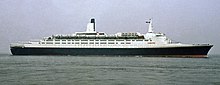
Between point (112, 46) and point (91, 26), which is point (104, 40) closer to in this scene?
point (112, 46)

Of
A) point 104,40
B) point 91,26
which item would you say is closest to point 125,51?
point 104,40

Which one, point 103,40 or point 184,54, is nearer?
point 184,54

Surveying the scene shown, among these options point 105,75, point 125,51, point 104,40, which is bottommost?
point 105,75

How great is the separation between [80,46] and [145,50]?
13.0 metres

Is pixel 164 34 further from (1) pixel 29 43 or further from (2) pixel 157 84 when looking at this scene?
(2) pixel 157 84

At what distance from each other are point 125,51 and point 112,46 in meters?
2.76

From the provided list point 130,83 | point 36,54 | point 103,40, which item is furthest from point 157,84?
point 36,54

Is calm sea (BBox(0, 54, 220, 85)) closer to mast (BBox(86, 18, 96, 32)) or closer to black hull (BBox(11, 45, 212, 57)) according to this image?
black hull (BBox(11, 45, 212, 57))

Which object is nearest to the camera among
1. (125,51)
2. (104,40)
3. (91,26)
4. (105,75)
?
(105,75)

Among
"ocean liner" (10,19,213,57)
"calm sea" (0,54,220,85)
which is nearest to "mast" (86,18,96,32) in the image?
"ocean liner" (10,19,213,57)

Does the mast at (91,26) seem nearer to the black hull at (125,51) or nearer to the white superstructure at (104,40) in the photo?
the white superstructure at (104,40)

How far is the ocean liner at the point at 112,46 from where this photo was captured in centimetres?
6712

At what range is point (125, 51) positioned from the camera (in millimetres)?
70312

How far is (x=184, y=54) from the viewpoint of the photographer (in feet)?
220
